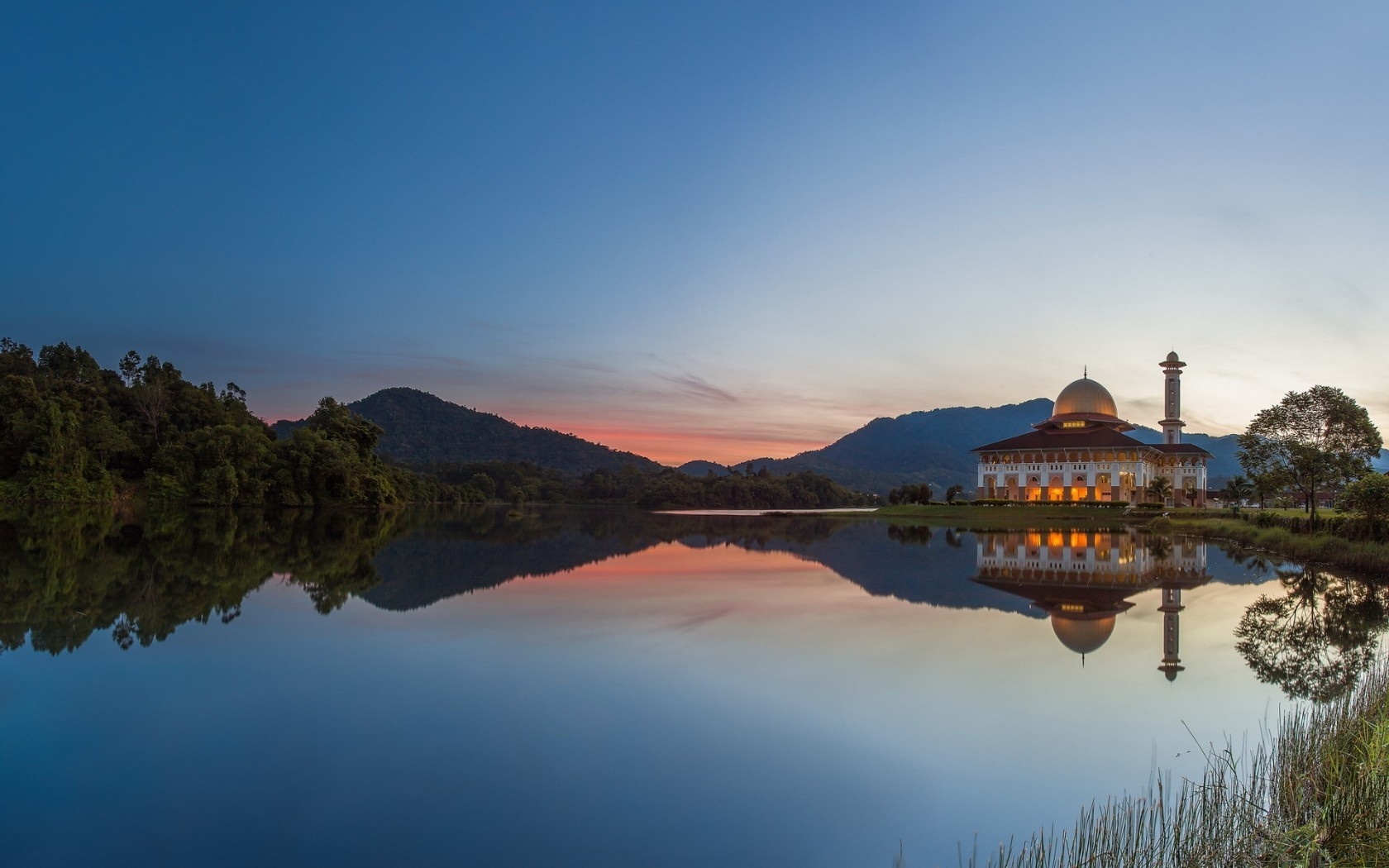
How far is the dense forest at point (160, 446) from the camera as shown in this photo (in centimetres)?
4747

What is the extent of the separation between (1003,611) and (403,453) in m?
107

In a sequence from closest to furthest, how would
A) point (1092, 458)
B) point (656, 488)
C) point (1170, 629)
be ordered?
point (1170, 629)
point (1092, 458)
point (656, 488)

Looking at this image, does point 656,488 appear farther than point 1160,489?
Yes

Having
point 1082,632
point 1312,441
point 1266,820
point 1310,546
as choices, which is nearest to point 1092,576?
point 1310,546

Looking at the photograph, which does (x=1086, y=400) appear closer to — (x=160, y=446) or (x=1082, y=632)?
(x=1082, y=632)

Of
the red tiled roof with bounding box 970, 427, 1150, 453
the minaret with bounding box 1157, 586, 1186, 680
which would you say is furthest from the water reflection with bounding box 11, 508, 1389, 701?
the red tiled roof with bounding box 970, 427, 1150, 453

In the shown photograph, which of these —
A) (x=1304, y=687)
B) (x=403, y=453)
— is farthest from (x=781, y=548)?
(x=403, y=453)

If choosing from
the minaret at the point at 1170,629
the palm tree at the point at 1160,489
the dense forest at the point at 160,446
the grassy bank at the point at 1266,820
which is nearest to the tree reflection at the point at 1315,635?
the minaret at the point at 1170,629

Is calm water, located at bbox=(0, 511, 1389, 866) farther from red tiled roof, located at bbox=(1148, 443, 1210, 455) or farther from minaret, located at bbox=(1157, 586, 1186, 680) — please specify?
red tiled roof, located at bbox=(1148, 443, 1210, 455)

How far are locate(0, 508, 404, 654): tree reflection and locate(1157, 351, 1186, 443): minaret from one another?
219 feet

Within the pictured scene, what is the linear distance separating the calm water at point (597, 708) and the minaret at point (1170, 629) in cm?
15

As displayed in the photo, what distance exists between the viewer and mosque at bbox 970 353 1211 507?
61.7 metres

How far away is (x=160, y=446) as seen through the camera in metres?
54.7

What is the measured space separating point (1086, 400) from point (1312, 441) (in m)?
42.2
